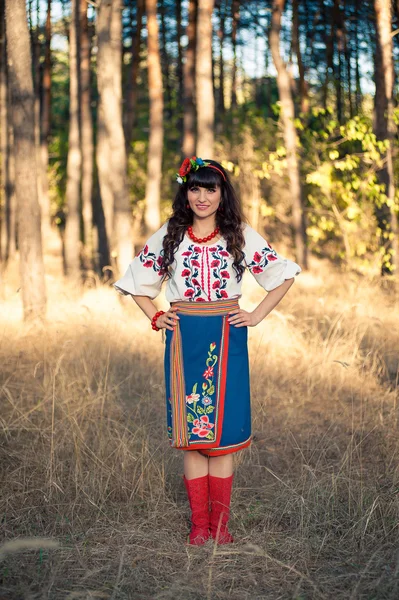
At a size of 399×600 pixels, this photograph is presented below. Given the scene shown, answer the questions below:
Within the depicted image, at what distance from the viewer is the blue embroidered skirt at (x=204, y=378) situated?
3.32m

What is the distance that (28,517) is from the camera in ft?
12.0

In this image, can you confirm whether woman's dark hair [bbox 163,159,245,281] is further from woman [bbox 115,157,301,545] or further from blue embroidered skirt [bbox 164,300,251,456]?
blue embroidered skirt [bbox 164,300,251,456]

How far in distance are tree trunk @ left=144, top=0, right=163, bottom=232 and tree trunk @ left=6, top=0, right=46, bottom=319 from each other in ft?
13.2

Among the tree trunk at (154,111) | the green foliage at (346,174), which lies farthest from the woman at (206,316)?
the tree trunk at (154,111)

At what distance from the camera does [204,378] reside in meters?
3.32

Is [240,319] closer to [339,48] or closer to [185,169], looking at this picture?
[185,169]

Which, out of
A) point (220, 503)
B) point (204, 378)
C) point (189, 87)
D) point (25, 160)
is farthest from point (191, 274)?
point (189, 87)

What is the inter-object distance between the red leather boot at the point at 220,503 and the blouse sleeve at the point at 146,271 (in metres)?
0.98

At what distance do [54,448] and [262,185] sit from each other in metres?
14.8

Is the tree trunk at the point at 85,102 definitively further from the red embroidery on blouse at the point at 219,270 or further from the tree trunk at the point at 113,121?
the red embroidery on blouse at the point at 219,270

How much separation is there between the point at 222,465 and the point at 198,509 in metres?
0.24

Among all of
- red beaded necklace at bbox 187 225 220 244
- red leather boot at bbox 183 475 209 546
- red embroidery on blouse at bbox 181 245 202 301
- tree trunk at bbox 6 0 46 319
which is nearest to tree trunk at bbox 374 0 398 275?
tree trunk at bbox 6 0 46 319

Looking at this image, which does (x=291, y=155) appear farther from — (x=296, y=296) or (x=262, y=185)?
(x=262, y=185)

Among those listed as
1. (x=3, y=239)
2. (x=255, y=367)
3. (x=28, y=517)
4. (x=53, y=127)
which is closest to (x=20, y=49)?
(x=255, y=367)
